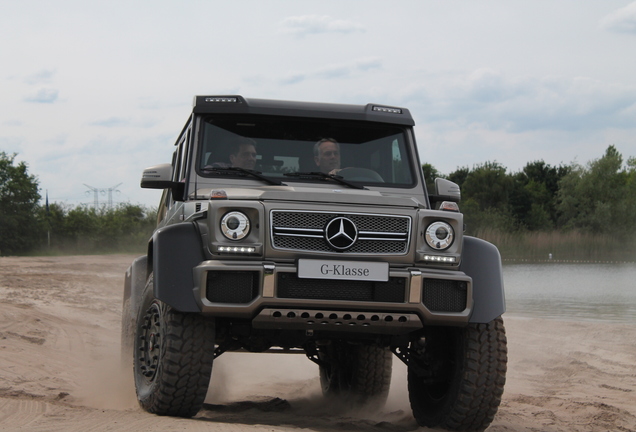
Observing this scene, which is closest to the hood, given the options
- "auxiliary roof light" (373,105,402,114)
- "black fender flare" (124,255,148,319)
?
"auxiliary roof light" (373,105,402,114)

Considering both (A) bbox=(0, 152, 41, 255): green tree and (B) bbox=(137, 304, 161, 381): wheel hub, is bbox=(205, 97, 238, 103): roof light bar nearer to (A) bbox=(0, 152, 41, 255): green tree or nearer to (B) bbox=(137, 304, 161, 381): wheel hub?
(B) bbox=(137, 304, 161, 381): wheel hub

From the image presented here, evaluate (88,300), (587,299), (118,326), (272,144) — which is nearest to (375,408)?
(272,144)

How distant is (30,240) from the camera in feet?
177

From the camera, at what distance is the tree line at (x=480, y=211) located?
5378 centimetres

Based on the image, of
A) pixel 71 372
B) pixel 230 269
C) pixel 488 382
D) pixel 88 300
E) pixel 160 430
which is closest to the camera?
pixel 160 430

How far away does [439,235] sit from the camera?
5.16m

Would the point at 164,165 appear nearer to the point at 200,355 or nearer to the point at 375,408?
the point at 200,355

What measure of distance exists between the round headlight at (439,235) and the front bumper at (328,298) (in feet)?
0.57

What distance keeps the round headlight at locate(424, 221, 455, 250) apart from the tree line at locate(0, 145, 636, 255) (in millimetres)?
41828

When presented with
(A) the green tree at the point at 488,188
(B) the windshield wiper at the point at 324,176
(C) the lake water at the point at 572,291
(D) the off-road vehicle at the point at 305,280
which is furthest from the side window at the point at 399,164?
(A) the green tree at the point at 488,188

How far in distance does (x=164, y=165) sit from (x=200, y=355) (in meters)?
1.54

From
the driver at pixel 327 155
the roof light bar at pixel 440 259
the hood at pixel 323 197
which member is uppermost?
the driver at pixel 327 155

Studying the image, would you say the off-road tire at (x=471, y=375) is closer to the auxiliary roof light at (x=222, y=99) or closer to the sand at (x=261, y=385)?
the sand at (x=261, y=385)

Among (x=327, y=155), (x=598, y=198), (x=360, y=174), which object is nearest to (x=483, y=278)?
(x=360, y=174)
